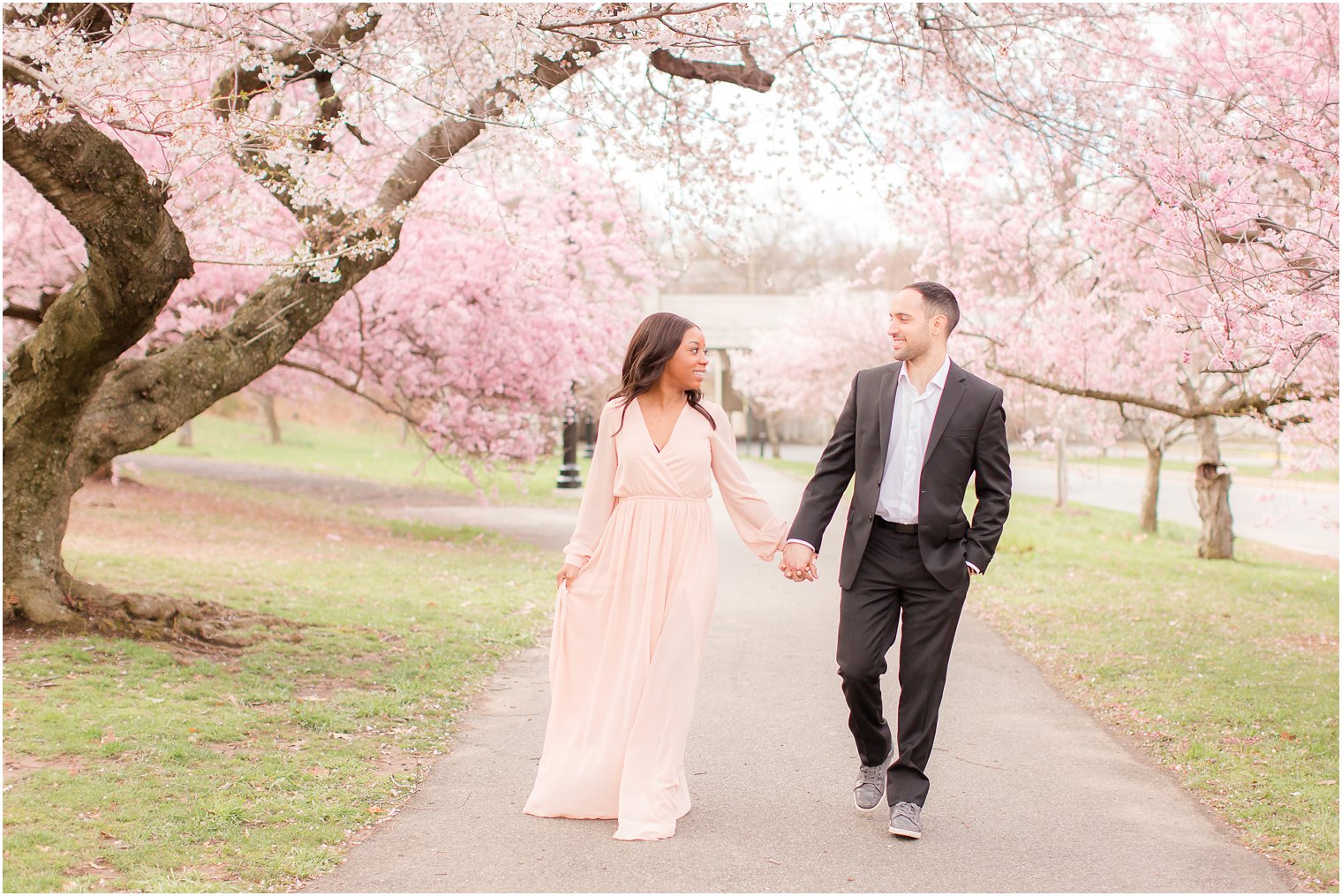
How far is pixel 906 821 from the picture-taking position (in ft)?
15.3

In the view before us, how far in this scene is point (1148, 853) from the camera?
4570 mm

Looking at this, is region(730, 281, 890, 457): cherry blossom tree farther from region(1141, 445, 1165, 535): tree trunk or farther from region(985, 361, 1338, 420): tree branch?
region(985, 361, 1338, 420): tree branch

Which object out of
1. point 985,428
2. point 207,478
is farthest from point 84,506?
point 985,428

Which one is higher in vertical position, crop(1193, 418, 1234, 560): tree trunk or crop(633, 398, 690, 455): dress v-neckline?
crop(633, 398, 690, 455): dress v-neckline

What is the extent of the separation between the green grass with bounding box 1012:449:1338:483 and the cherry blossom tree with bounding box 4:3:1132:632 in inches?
796

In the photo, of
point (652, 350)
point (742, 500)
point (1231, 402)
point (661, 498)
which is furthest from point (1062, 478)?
point (652, 350)

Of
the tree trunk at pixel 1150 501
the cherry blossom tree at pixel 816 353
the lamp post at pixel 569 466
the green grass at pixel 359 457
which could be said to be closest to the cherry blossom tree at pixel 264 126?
the green grass at pixel 359 457

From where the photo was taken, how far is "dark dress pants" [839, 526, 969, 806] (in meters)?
4.78

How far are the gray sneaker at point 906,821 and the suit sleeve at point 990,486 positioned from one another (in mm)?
983

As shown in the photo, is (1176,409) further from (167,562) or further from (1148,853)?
(167,562)

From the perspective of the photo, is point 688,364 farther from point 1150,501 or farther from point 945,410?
point 1150,501

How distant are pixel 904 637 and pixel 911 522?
1.59 feet

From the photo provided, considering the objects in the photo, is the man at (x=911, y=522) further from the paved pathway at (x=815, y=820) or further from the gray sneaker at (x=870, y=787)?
the paved pathway at (x=815, y=820)

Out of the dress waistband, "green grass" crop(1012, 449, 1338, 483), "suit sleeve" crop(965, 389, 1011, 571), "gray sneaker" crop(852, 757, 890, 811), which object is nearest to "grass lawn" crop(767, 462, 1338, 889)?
"gray sneaker" crop(852, 757, 890, 811)
